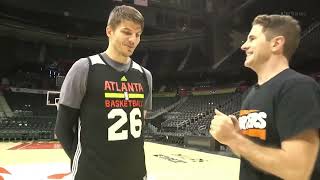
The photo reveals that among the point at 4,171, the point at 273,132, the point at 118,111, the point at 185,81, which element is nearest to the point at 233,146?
the point at 273,132

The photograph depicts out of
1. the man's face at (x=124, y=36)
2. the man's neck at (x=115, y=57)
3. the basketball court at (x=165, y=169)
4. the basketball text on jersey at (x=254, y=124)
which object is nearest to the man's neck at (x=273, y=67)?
the basketball text on jersey at (x=254, y=124)

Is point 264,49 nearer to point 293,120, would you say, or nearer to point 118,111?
point 293,120

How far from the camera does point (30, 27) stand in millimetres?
25156

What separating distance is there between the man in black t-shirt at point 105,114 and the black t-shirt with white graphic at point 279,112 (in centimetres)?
89

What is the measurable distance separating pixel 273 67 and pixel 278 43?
0.43 ft

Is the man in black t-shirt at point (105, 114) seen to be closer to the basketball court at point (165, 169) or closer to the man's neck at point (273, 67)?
the man's neck at point (273, 67)

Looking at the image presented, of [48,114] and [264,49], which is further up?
[264,49]

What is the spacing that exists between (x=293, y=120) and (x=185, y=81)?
27558 millimetres

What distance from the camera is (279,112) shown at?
170 cm

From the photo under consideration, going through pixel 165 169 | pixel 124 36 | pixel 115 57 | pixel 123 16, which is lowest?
pixel 165 169

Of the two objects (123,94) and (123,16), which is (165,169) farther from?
(123,16)

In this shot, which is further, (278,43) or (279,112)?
(278,43)

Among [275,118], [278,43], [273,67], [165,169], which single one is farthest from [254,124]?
[165,169]

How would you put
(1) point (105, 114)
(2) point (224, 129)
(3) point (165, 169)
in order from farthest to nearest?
(3) point (165, 169), (1) point (105, 114), (2) point (224, 129)
